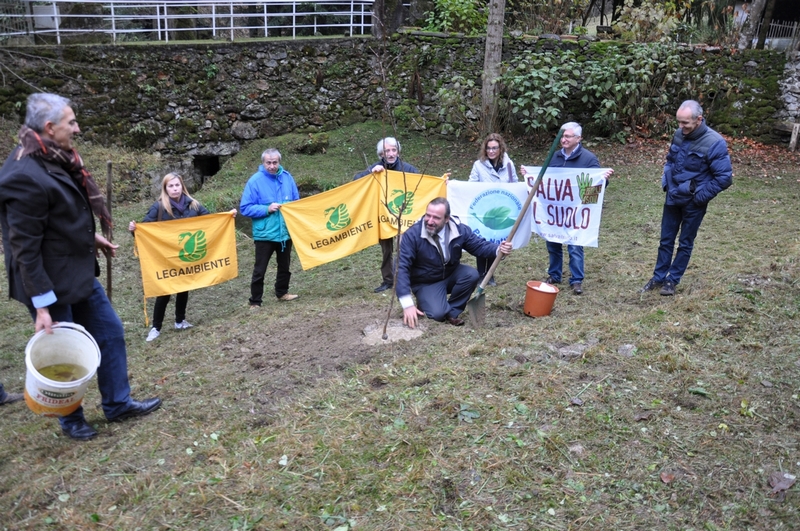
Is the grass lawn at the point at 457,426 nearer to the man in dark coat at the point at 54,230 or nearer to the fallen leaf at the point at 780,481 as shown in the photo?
the fallen leaf at the point at 780,481

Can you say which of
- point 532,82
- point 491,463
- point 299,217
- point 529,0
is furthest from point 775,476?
point 529,0

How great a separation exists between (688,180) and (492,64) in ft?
27.0

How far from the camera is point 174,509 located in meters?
3.38

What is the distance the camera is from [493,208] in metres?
7.20

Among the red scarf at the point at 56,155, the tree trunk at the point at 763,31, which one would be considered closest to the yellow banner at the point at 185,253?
the red scarf at the point at 56,155

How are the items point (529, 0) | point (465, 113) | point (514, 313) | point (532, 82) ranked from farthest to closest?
point (529, 0)
point (465, 113)
point (532, 82)
point (514, 313)

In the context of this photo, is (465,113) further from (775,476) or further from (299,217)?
(775,476)

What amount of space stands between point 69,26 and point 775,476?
53.9 feet

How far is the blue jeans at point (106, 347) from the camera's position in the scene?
4066 millimetres

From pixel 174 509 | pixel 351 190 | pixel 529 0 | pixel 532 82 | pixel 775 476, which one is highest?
pixel 529 0

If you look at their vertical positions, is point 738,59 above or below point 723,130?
above

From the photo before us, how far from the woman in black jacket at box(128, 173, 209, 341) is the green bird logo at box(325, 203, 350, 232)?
1.43 metres

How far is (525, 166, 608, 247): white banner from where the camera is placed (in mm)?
6738

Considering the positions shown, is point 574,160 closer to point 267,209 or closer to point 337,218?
point 337,218
